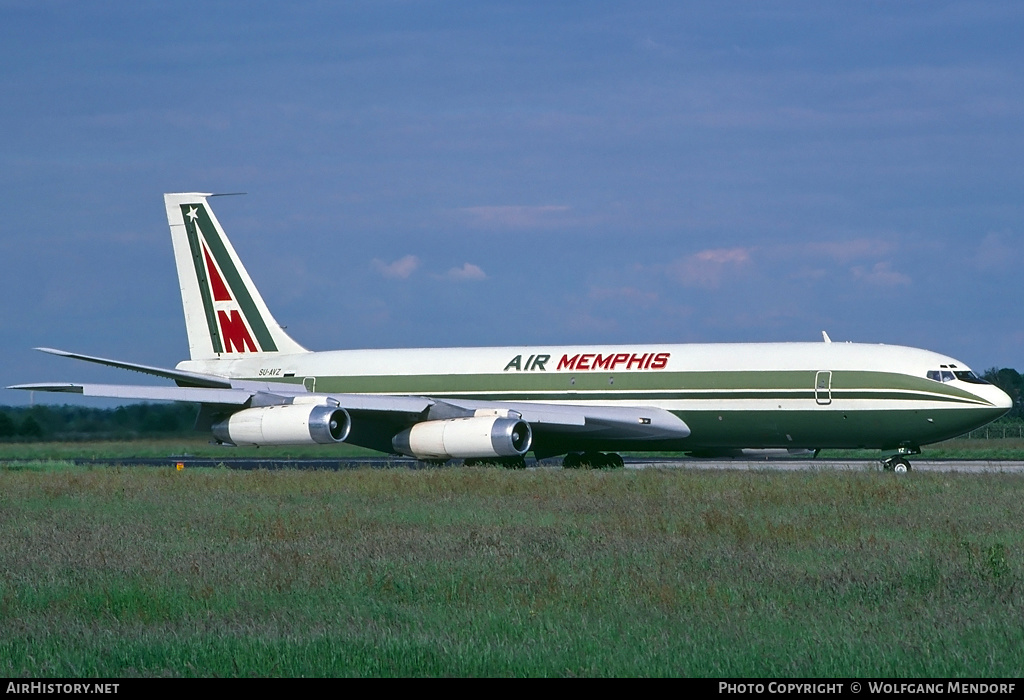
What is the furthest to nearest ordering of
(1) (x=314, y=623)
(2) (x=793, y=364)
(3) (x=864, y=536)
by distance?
(2) (x=793, y=364)
(3) (x=864, y=536)
(1) (x=314, y=623)

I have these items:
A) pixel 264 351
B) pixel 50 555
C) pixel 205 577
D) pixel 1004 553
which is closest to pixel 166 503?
pixel 50 555

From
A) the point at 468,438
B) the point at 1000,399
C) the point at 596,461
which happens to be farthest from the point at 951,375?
the point at 468,438

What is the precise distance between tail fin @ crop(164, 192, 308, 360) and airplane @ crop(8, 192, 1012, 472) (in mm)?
2100

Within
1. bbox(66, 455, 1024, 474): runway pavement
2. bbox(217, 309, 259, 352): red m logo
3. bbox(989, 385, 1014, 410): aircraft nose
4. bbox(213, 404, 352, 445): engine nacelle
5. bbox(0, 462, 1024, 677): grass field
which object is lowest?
bbox(0, 462, 1024, 677): grass field

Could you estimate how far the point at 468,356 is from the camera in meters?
34.6

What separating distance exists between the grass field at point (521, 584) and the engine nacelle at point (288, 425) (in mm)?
8479

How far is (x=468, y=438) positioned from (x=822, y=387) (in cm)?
857

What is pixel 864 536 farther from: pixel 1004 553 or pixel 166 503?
pixel 166 503

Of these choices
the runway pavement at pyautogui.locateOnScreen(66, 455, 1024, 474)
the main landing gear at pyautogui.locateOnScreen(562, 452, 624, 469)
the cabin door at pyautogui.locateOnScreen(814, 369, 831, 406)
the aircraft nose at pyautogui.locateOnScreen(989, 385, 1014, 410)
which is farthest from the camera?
the main landing gear at pyautogui.locateOnScreen(562, 452, 624, 469)

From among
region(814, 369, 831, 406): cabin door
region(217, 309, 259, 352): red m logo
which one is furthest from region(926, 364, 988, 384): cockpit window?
region(217, 309, 259, 352): red m logo

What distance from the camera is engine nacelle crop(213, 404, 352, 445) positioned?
2958 cm

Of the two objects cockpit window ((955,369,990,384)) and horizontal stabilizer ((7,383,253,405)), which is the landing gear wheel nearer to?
cockpit window ((955,369,990,384))

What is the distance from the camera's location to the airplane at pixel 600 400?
2920 cm
